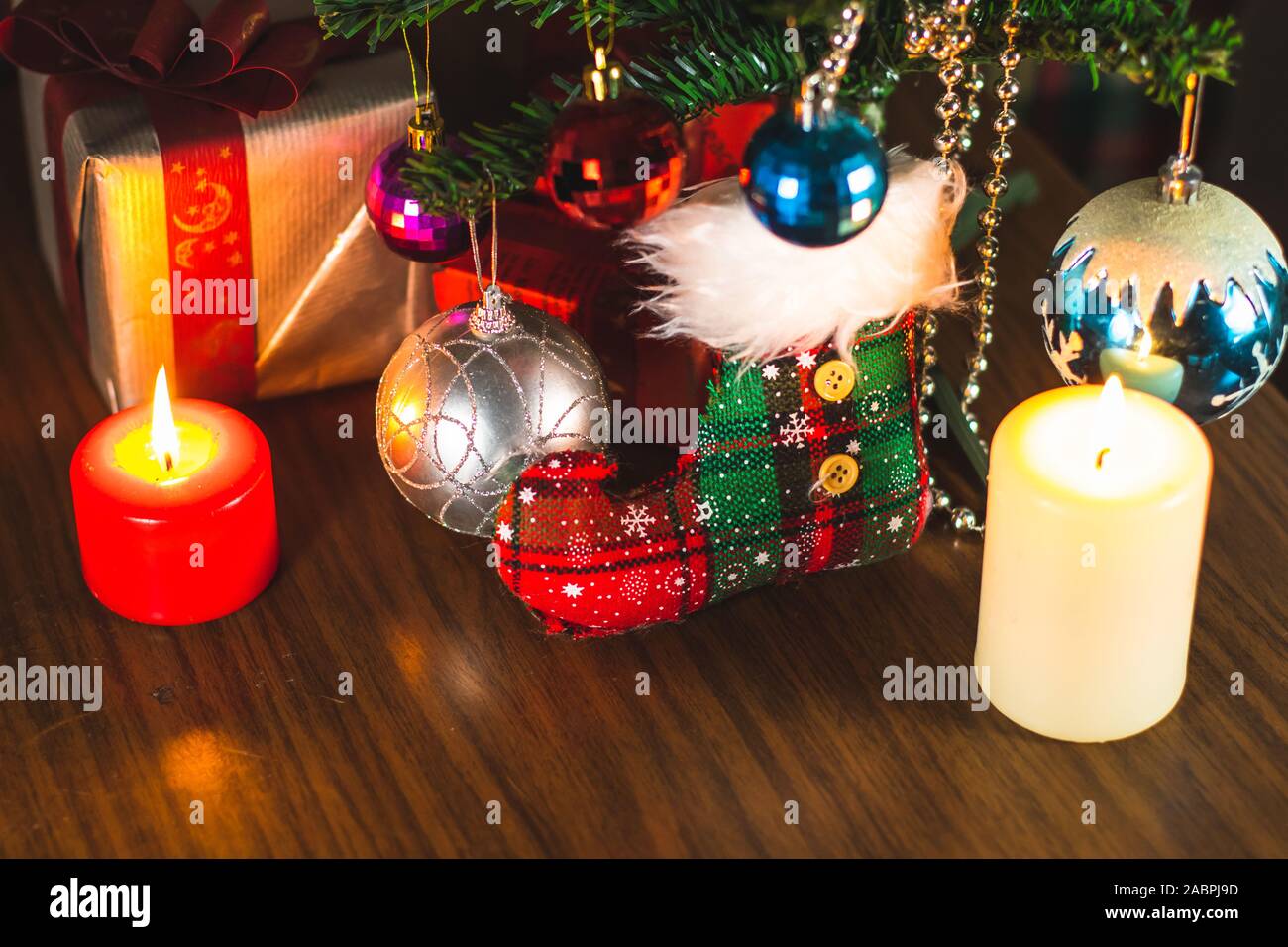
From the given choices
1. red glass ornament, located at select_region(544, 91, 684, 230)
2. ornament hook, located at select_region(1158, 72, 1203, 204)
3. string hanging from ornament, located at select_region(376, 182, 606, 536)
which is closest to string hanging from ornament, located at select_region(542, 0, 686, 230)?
red glass ornament, located at select_region(544, 91, 684, 230)

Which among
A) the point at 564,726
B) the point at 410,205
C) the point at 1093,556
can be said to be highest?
the point at 410,205

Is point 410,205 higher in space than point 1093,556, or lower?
higher

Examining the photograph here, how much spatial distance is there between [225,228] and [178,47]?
9 cm

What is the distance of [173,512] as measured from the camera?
30.3 inches

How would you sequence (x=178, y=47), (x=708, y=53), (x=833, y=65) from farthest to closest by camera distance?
1. (x=178, y=47)
2. (x=708, y=53)
3. (x=833, y=65)

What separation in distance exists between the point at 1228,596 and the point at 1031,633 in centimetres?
16

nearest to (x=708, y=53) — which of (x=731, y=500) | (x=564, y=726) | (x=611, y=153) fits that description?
(x=611, y=153)

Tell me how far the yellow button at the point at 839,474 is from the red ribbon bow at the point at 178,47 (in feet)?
1.09

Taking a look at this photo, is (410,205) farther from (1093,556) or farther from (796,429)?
(1093,556)

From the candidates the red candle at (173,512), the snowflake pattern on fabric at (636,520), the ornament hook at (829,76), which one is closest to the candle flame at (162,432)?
the red candle at (173,512)

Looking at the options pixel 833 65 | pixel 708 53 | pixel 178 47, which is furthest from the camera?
pixel 178 47
